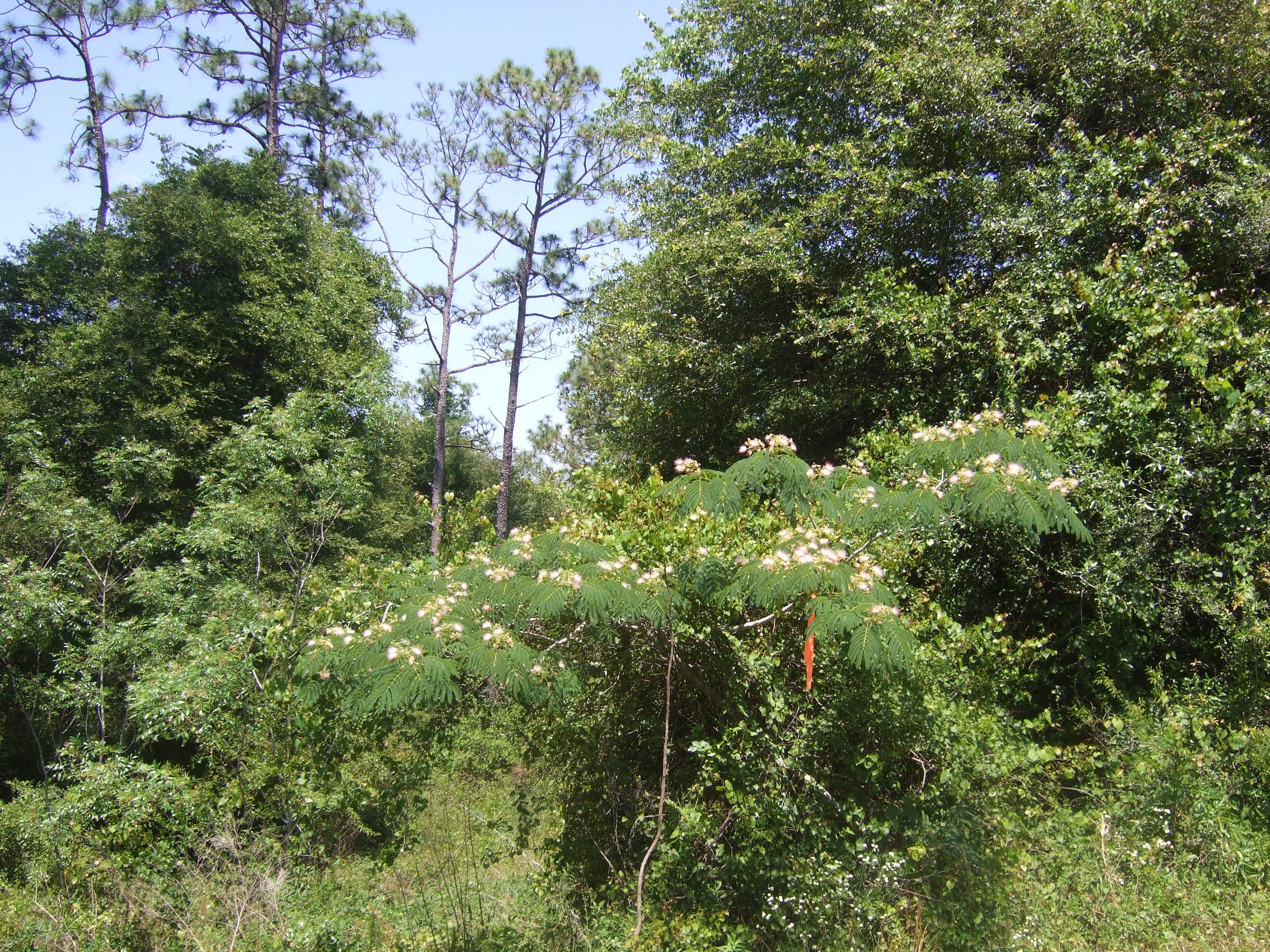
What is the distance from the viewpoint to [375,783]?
19.9 ft

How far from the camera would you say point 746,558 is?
434 cm

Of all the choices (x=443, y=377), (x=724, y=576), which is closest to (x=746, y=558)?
(x=724, y=576)

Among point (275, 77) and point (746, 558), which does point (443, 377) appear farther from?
point (746, 558)

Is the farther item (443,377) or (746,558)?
(443,377)

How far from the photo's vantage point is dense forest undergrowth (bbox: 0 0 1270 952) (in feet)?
14.1

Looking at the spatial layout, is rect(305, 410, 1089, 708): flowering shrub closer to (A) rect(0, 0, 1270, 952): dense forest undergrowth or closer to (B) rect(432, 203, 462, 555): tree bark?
(A) rect(0, 0, 1270, 952): dense forest undergrowth

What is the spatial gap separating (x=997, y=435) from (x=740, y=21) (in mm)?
8423

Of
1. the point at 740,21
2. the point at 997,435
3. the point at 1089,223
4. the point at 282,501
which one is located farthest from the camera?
the point at 740,21

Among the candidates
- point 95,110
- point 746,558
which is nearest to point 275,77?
point 95,110

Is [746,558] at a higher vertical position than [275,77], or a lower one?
lower

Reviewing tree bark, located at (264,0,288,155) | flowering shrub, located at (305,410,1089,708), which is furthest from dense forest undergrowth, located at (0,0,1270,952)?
tree bark, located at (264,0,288,155)

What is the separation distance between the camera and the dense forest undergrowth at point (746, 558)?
4.30m

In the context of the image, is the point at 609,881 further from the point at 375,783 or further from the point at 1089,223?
the point at 1089,223

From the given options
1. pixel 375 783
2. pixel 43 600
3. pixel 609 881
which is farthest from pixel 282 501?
pixel 609 881
